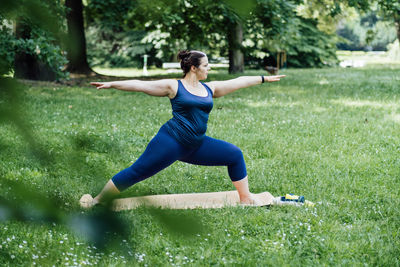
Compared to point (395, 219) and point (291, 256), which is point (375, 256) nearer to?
point (291, 256)

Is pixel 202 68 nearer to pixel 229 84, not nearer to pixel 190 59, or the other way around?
pixel 190 59

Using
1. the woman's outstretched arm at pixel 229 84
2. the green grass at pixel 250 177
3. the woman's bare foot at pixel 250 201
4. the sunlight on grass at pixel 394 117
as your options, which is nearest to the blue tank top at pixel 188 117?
the woman's outstretched arm at pixel 229 84

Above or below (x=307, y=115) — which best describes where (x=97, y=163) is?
above

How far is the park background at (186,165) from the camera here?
2.86ft

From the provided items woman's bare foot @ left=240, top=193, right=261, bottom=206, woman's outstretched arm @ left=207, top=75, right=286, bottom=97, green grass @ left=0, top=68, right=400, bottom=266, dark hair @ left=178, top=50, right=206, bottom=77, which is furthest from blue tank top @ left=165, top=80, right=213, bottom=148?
woman's bare foot @ left=240, top=193, right=261, bottom=206

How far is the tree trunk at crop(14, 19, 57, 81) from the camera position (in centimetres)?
84

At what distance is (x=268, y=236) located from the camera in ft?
12.8

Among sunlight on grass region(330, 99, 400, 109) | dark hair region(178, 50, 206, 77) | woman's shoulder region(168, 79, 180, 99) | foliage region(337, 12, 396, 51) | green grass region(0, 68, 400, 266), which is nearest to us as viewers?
green grass region(0, 68, 400, 266)

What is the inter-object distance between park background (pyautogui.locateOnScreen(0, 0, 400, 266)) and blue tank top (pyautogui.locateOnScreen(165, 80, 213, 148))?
59 centimetres

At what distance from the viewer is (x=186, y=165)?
243 inches

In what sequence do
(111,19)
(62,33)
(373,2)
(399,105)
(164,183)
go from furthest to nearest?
(373,2)
(111,19)
(399,105)
(164,183)
(62,33)

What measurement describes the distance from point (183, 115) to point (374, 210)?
2003 millimetres

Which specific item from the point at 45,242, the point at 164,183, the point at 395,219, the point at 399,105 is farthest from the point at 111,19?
the point at 45,242

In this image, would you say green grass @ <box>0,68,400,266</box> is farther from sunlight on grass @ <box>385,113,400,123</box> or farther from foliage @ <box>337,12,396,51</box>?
foliage @ <box>337,12,396,51</box>
